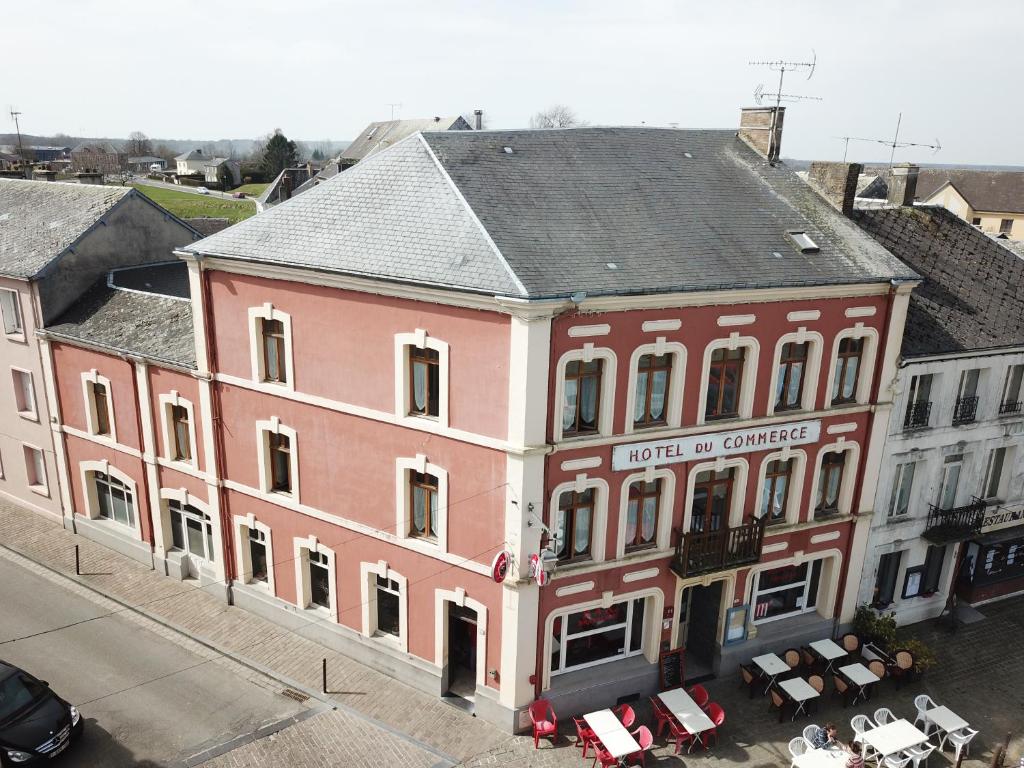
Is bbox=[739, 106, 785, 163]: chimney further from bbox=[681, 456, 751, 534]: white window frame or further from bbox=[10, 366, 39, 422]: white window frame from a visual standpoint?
bbox=[10, 366, 39, 422]: white window frame

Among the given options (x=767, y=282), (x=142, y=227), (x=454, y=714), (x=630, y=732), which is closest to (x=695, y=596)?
(x=630, y=732)

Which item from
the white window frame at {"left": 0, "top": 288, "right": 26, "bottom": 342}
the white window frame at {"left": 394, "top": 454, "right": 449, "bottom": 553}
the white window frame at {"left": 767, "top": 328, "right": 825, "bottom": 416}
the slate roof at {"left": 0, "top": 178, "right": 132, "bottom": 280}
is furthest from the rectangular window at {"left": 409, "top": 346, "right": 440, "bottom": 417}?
the white window frame at {"left": 0, "top": 288, "right": 26, "bottom": 342}

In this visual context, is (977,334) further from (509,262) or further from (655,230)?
(509,262)

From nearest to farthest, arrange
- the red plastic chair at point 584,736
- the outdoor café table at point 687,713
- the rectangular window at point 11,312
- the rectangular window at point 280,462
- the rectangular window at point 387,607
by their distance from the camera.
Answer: the red plastic chair at point 584,736 → the outdoor café table at point 687,713 → the rectangular window at point 387,607 → the rectangular window at point 280,462 → the rectangular window at point 11,312

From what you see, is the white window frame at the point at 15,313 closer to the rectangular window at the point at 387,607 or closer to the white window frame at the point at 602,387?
the rectangular window at the point at 387,607

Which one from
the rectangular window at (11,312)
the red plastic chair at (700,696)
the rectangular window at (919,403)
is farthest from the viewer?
the rectangular window at (11,312)

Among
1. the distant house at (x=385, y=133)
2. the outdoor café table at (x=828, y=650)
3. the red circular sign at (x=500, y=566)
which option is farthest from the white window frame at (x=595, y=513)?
the distant house at (x=385, y=133)
